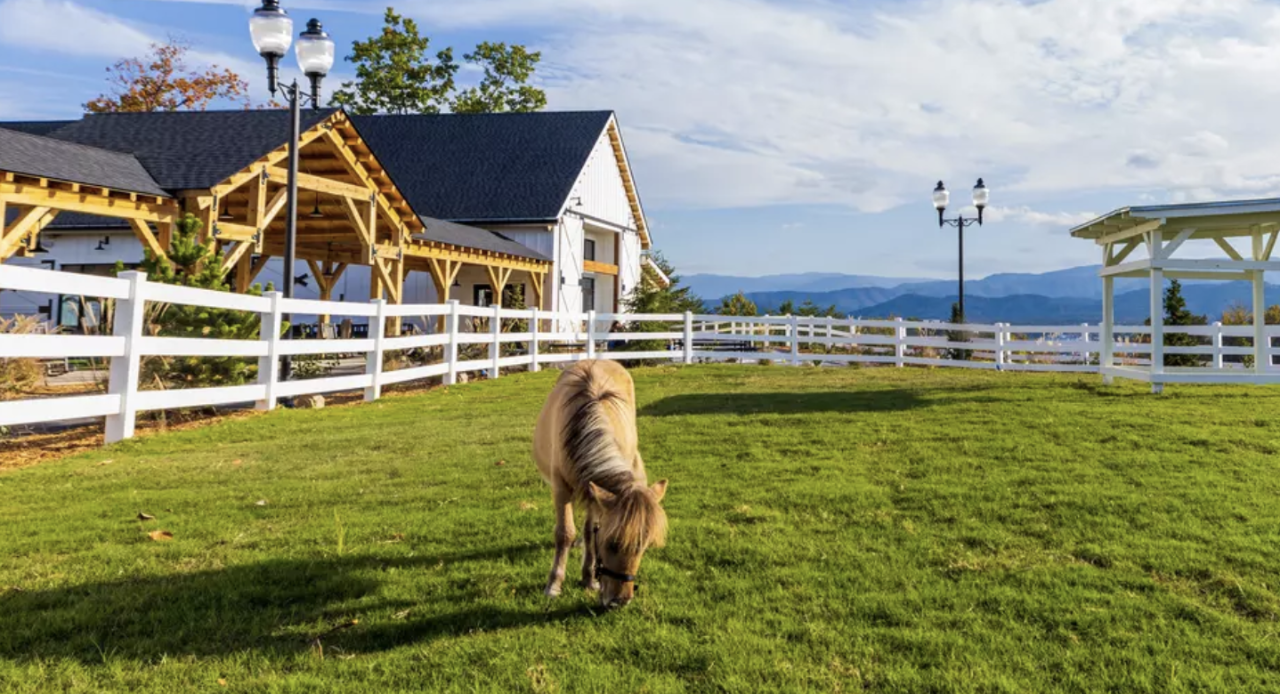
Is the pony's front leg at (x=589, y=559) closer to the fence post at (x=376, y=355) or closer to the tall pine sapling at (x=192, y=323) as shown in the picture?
the tall pine sapling at (x=192, y=323)

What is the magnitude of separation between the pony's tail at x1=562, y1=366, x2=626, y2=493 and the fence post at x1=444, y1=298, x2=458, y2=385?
10618 millimetres

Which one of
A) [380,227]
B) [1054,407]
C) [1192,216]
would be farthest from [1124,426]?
[380,227]

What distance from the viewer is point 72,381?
36.4ft

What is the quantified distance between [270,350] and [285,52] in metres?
4.15

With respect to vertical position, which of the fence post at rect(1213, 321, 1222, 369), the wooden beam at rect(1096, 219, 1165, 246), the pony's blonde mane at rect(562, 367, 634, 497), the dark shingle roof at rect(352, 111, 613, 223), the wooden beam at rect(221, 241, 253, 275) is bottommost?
the pony's blonde mane at rect(562, 367, 634, 497)

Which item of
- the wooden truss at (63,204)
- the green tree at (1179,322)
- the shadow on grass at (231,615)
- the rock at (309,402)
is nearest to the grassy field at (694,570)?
the shadow on grass at (231,615)

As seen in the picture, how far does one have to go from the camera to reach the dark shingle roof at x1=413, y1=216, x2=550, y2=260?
2061cm

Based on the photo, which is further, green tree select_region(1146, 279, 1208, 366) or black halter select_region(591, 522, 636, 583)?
green tree select_region(1146, 279, 1208, 366)

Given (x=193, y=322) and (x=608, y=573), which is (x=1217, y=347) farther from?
(x=193, y=322)

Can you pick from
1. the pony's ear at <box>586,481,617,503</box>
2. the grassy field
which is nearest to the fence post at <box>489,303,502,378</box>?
the grassy field

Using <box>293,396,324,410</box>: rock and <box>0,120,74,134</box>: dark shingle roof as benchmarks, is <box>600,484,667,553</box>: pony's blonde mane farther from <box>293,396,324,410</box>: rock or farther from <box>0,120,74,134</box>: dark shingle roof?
<box>0,120,74,134</box>: dark shingle roof

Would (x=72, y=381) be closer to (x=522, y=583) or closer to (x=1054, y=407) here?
(x=522, y=583)

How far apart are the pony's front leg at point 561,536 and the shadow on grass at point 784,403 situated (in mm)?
5855

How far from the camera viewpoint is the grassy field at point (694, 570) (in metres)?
3.03
